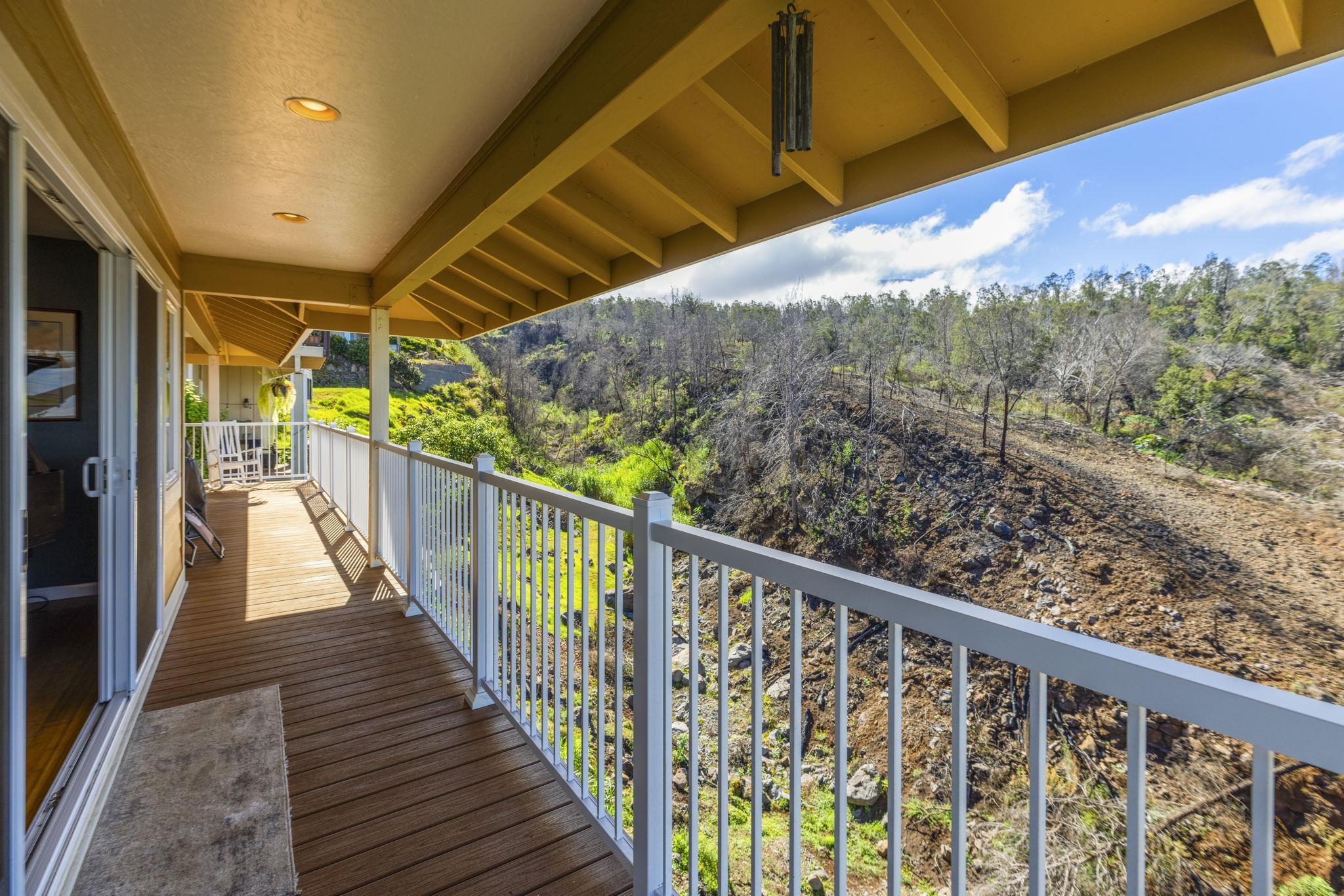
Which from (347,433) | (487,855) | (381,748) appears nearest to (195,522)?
(347,433)

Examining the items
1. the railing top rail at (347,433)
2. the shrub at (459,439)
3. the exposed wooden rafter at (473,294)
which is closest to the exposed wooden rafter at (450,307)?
the exposed wooden rafter at (473,294)

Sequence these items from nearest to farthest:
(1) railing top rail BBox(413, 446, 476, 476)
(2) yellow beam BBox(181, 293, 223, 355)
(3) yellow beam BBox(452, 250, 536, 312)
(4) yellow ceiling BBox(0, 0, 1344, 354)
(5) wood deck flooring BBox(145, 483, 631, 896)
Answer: (4) yellow ceiling BBox(0, 0, 1344, 354) < (5) wood deck flooring BBox(145, 483, 631, 896) < (1) railing top rail BBox(413, 446, 476, 476) < (3) yellow beam BBox(452, 250, 536, 312) < (2) yellow beam BBox(181, 293, 223, 355)

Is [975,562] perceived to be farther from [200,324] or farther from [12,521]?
[200,324]

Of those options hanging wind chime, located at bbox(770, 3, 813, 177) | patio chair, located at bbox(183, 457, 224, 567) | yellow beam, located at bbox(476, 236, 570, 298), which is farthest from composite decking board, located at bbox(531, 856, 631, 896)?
patio chair, located at bbox(183, 457, 224, 567)

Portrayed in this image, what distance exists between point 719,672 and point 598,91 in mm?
1690

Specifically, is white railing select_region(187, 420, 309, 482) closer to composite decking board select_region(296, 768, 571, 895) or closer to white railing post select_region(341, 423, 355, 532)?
white railing post select_region(341, 423, 355, 532)

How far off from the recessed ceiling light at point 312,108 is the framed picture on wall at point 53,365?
8.90ft

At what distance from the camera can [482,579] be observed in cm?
285

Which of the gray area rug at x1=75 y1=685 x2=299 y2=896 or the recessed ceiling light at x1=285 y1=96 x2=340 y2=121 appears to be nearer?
the gray area rug at x1=75 y1=685 x2=299 y2=896

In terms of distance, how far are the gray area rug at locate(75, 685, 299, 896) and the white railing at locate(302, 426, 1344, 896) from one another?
87 centimetres

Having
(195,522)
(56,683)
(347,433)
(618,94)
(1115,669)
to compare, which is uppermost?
(618,94)

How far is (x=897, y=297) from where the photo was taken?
50.5ft

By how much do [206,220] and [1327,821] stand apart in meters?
6.60

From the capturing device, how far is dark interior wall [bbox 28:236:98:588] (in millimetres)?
3686
